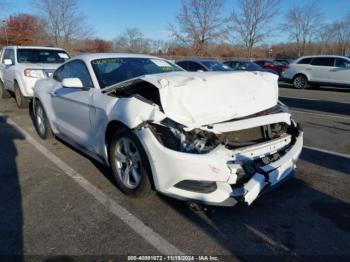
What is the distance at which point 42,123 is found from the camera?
6098 mm

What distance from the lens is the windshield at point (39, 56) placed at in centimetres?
954

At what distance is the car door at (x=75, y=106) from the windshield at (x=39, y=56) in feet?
15.3

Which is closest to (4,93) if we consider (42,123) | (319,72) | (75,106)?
(42,123)

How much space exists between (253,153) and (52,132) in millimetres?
3871

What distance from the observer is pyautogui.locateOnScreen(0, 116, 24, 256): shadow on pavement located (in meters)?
2.90

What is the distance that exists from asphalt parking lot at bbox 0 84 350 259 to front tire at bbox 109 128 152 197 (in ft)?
0.52

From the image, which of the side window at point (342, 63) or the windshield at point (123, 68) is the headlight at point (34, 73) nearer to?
the windshield at point (123, 68)

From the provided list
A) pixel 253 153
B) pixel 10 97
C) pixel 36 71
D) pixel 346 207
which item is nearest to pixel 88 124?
pixel 253 153

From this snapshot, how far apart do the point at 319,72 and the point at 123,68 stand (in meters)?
14.3

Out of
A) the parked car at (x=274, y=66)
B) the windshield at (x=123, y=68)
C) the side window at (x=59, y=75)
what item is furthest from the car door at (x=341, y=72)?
the side window at (x=59, y=75)

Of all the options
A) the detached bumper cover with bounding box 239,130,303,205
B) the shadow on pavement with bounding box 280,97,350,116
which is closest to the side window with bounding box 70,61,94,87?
the detached bumper cover with bounding box 239,130,303,205

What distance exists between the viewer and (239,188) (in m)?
3.12

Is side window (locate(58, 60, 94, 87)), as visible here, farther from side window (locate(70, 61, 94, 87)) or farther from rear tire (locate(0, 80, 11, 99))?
rear tire (locate(0, 80, 11, 99))

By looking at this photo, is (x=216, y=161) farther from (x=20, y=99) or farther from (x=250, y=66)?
(x=250, y=66)
